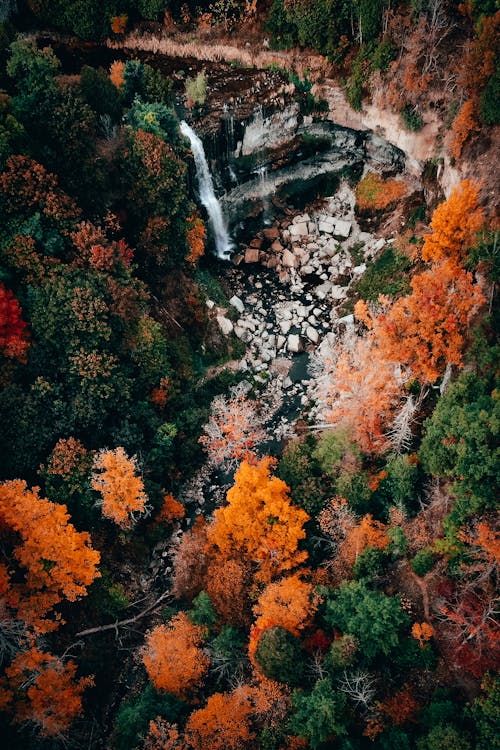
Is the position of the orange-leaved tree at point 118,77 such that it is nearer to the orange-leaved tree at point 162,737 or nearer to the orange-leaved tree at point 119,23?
the orange-leaved tree at point 119,23

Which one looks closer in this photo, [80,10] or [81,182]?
[81,182]

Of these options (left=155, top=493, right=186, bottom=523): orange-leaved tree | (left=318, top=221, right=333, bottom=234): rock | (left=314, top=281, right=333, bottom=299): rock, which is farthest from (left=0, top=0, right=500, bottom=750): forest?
(left=318, top=221, right=333, bottom=234): rock

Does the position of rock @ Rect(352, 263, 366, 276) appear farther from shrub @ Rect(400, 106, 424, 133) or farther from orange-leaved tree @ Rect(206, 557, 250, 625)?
orange-leaved tree @ Rect(206, 557, 250, 625)

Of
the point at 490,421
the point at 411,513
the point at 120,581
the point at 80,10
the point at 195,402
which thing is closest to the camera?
the point at 490,421

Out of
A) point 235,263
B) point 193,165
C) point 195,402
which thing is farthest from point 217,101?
point 195,402

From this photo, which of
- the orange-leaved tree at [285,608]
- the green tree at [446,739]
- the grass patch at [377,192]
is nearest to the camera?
the green tree at [446,739]

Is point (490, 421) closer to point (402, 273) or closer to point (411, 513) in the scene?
point (411, 513)

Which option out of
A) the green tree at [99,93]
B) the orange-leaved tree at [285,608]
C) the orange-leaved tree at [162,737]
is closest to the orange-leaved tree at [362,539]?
the orange-leaved tree at [285,608]
